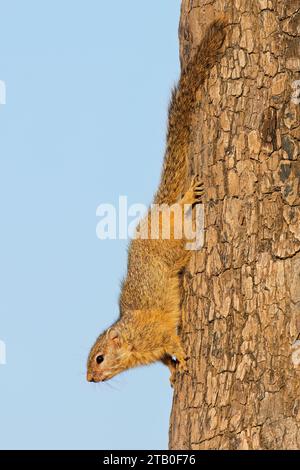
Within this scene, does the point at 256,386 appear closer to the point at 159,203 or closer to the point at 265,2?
the point at 159,203

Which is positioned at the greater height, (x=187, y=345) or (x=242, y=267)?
(x=242, y=267)

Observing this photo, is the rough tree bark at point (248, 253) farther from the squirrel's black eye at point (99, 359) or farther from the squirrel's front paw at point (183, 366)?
the squirrel's black eye at point (99, 359)

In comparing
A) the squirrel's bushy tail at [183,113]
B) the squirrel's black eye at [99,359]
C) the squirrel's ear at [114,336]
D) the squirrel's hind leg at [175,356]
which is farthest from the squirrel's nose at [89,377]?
the squirrel's bushy tail at [183,113]

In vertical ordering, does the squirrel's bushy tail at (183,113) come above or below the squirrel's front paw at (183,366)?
above

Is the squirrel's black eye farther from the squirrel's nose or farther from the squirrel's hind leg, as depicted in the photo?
the squirrel's hind leg

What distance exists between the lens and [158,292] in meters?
5.19

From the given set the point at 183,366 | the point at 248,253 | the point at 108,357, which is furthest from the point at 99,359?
the point at 248,253

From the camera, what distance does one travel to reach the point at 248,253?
4422 mm

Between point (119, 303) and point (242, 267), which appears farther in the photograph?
point (119, 303)

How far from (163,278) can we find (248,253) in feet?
2.87

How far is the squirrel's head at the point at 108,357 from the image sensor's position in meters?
5.64

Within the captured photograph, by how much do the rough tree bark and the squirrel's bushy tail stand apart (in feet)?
0.27

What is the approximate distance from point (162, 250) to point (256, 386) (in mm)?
1293

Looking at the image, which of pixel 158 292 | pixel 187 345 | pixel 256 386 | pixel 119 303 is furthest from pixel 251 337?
pixel 119 303
